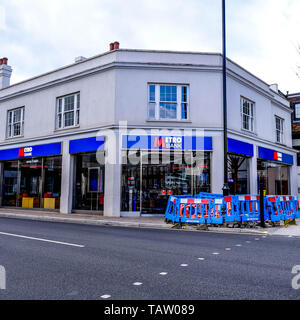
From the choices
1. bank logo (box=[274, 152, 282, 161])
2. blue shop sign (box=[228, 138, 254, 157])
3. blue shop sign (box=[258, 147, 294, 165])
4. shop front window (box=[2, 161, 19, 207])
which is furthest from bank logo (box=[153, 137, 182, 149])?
shop front window (box=[2, 161, 19, 207])

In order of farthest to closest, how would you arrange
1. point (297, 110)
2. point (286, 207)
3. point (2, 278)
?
point (297, 110) < point (286, 207) < point (2, 278)

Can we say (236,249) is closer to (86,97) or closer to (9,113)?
(86,97)

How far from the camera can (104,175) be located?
16.8 metres

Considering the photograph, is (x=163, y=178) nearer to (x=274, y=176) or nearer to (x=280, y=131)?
(x=274, y=176)

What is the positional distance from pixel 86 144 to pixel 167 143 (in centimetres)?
444

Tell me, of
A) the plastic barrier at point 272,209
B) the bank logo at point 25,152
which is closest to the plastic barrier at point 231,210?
the plastic barrier at point 272,209

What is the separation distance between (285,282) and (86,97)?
1535 cm

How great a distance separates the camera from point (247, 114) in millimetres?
19781

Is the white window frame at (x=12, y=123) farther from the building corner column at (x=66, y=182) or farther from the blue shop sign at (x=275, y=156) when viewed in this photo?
the blue shop sign at (x=275, y=156)

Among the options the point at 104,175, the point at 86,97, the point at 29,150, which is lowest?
the point at 104,175

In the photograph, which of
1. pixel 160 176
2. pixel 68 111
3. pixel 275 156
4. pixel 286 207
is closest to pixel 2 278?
pixel 286 207

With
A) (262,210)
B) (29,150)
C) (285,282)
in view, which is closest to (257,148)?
(262,210)

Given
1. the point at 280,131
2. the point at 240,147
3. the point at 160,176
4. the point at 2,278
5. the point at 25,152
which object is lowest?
the point at 2,278

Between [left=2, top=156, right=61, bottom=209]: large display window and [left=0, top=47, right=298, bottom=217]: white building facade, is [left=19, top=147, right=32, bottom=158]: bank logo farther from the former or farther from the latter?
[left=2, top=156, right=61, bottom=209]: large display window
